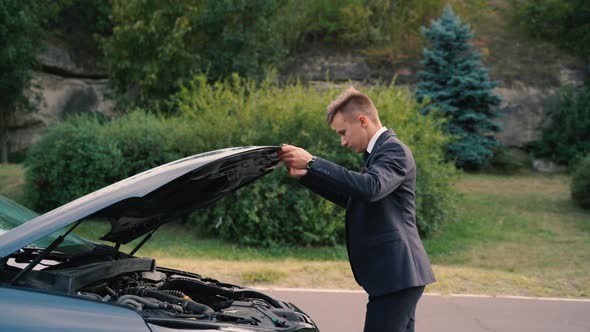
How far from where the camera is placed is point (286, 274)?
28.3 ft

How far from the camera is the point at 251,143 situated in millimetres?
12461

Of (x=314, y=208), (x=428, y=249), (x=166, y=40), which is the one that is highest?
(x=166, y=40)

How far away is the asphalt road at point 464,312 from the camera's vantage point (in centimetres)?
659

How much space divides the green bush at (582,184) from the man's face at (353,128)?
14091 mm

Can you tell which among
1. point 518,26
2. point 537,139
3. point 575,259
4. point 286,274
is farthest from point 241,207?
point 518,26

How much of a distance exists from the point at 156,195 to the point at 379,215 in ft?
3.83

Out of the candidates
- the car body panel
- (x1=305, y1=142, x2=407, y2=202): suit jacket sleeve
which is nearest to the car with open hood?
the car body panel

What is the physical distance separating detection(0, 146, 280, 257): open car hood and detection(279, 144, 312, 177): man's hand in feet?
0.33

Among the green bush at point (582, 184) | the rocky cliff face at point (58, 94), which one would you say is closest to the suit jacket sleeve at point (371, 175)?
the green bush at point (582, 184)

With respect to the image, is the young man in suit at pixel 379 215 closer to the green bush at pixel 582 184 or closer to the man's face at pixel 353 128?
the man's face at pixel 353 128

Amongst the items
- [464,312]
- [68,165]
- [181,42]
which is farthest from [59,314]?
[181,42]

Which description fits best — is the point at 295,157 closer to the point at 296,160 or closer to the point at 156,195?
the point at 296,160

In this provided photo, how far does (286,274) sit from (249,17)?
15.7m

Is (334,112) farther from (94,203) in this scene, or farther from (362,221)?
(94,203)
